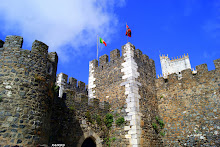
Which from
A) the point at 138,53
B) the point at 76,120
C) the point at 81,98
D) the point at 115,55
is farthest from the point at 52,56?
the point at 138,53

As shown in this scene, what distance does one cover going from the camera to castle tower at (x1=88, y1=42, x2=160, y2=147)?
958cm

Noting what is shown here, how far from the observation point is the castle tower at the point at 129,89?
9578 mm

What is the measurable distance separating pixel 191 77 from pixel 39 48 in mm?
8611

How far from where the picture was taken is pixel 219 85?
9.75 meters

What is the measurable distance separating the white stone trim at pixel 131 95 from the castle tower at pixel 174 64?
33821 mm

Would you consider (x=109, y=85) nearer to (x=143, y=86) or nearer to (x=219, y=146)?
(x=143, y=86)

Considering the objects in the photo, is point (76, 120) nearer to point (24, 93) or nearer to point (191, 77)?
point (24, 93)

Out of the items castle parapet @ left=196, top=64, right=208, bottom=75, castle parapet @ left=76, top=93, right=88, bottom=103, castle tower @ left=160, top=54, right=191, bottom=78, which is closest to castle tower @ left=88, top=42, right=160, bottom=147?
castle parapet @ left=76, top=93, right=88, bottom=103

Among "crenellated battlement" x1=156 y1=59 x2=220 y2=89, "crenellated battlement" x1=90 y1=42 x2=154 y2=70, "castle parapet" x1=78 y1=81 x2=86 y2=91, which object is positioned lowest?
"crenellated battlement" x1=156 y1=59 x2=220 y2=89

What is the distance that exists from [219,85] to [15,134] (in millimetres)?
9639

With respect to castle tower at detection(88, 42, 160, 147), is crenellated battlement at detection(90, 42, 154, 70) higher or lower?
higher

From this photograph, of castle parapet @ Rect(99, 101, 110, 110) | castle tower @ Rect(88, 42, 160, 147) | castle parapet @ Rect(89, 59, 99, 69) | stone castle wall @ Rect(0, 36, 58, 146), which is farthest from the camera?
castle parapet @ Rect(89, 59, 99, 69)

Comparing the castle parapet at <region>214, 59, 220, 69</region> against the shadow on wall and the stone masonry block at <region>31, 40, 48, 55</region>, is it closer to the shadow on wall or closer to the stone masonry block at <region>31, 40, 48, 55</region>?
the shadow on wall

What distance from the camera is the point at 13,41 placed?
19.9 feet
